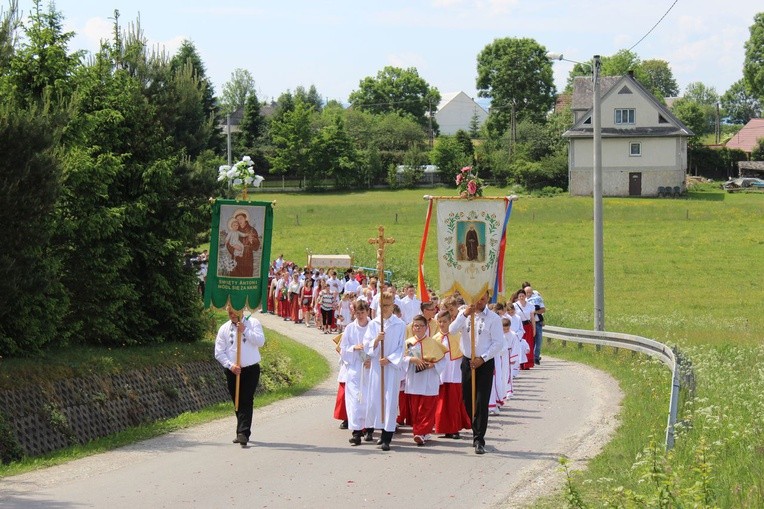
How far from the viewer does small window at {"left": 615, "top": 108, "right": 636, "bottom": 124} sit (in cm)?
7962

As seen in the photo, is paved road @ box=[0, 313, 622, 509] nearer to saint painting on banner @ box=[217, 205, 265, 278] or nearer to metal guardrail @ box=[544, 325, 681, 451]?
saint painting on banner @ box=[217, 205, 265, 278]

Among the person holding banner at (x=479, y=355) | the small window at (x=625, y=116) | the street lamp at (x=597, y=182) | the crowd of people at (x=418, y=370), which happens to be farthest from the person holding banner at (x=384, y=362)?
the small window at (x=625, y=116)

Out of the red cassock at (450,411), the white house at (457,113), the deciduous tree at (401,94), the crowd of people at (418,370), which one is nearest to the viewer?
the crowd of people at (418,370)

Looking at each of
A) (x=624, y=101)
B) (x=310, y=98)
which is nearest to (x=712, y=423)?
(x=624, y=101)

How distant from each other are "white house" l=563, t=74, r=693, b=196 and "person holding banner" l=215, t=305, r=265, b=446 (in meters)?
64.3

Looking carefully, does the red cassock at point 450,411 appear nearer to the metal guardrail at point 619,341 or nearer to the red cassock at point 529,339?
the metal guardrail at point 619,341

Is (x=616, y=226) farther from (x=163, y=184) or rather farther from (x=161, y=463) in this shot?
(x=161, y=463)

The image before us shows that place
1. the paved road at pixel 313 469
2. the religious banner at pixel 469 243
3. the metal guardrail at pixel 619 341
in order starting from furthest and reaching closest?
the metal guardrail at pixel 619 341
the religious banner at pixel 469 243
the paved road at pixel 313 469

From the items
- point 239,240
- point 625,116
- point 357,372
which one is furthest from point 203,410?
point 625,116

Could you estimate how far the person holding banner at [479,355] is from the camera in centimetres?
1415

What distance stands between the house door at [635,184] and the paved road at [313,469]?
61.2 metres

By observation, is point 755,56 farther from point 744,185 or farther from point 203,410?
point 203,410

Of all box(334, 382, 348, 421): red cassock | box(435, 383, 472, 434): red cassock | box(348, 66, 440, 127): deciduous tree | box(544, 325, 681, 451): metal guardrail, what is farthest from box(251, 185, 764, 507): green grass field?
box(348, 66, 440, 127): deciduous tree

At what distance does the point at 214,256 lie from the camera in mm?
16125
